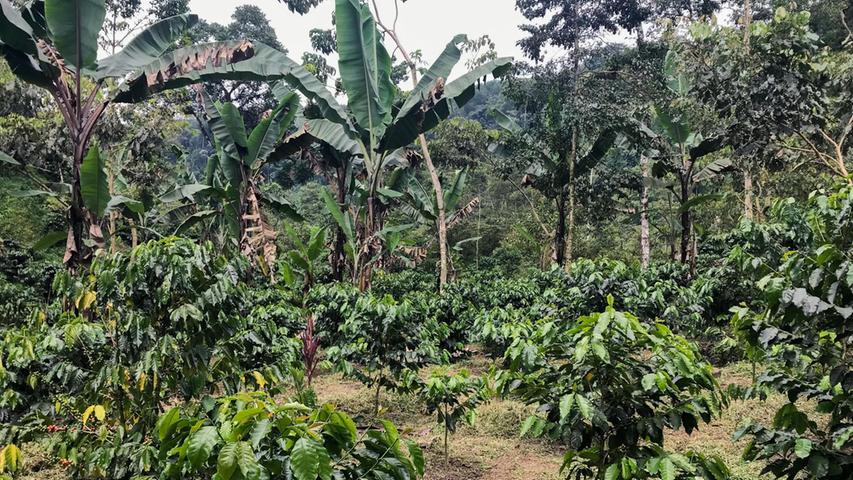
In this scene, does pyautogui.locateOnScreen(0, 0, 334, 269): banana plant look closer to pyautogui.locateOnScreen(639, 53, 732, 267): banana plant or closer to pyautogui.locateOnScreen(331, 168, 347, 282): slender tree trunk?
pyautogui.locateOnScreen(331, 168, 347, 282): slender tree trunk

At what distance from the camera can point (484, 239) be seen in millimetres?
24359

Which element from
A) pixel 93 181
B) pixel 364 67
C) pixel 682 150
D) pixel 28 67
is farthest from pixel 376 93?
pixel 682 150

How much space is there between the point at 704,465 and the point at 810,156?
34.4 feet

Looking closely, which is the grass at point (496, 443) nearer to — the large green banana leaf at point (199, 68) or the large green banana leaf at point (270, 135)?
the large green banana leaf at point (199, 68)

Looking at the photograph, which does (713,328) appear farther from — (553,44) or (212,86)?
(212,86)

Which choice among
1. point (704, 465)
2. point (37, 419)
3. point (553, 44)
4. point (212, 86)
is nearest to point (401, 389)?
point (37, 419)

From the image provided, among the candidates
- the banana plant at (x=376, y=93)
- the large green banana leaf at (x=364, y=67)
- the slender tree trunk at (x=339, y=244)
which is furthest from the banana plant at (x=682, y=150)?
the slender tree trunk at (x=339, y=244)

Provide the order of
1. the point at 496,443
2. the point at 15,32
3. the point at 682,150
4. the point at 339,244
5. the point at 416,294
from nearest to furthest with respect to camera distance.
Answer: the point at 15,32
the point at 496,443
the point at 416,294
the point at 682,150
the point at 339,244

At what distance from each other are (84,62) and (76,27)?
35 centimetres

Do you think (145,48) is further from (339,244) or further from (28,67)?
(339,244)

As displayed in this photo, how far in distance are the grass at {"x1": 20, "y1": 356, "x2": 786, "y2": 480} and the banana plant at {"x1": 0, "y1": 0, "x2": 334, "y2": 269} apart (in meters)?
2.43

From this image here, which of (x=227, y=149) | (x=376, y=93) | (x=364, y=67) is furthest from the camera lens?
(x=227, y=149)

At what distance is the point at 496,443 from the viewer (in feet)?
18.5

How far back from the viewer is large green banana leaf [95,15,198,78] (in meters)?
6.42
